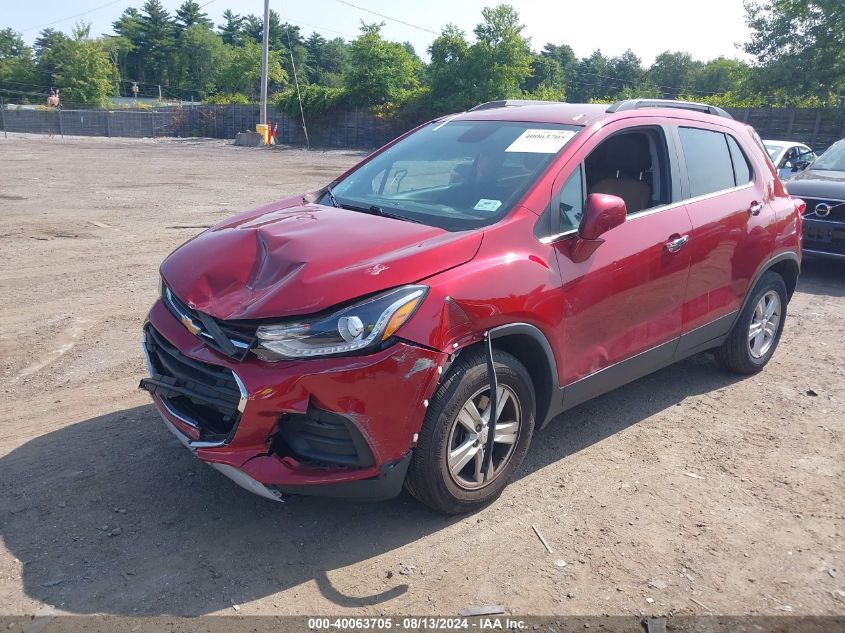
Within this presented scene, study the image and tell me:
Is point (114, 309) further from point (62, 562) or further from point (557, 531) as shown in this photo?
point (557, 531)

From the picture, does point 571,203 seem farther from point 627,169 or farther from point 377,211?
point 377,211

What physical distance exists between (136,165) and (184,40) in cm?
8519

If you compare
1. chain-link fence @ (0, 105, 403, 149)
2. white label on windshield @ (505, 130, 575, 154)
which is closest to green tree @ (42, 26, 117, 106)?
chain-link fence @ (0, 105, 403, 149)

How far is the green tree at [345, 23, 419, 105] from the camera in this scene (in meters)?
43.7

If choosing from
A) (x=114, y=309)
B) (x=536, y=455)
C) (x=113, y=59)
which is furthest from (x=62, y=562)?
(x=113, y=59)

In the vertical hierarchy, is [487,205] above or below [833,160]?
below

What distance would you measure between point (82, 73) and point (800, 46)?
69.5 metres

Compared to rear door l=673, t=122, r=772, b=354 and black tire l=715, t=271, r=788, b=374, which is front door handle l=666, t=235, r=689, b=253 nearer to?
rear door l=673, t=122, r=772, b=354

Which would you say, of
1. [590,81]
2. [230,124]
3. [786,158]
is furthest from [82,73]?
[786,158]

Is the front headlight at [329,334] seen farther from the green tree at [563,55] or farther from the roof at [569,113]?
the green tree at [563,55]

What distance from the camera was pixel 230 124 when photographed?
51219mm

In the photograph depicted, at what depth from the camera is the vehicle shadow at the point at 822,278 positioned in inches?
337

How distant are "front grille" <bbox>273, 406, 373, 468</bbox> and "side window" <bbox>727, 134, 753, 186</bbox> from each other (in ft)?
11.6

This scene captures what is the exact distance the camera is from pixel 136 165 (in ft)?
78.0
